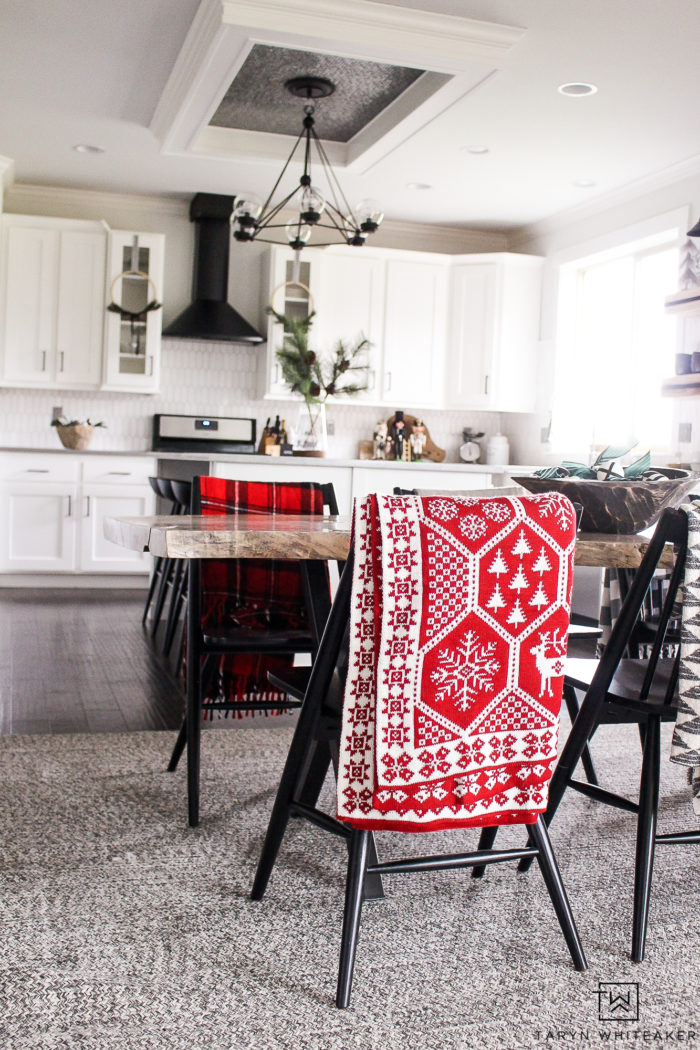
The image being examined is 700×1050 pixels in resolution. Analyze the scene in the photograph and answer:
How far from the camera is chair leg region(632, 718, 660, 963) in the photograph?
5.46 feet

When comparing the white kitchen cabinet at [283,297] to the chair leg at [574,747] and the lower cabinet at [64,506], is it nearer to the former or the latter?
the lower cabinet at [64,506]

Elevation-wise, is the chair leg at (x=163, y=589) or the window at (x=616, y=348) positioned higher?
the window at (x=616, y=348)

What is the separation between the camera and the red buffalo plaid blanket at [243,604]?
2.45m

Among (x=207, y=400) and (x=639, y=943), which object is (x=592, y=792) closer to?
(x=639, y=943)

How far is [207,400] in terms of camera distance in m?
6.90

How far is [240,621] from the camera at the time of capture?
2.45 m

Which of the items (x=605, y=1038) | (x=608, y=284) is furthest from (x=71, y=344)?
(x=605, y=1038)

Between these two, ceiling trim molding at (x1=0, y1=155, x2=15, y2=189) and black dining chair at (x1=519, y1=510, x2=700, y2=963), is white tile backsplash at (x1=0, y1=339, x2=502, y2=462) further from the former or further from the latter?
black dining chair at (x1=519, y1=510, x2=700, y2=963)

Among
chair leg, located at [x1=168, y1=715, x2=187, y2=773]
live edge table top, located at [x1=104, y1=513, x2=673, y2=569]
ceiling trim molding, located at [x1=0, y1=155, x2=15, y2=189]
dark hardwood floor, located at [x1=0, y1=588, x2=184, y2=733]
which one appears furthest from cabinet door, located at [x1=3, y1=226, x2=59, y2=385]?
live edge table top, located at [x1=104, y1=513, x2=673, y2=569]

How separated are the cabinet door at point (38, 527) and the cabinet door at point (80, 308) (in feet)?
2.68

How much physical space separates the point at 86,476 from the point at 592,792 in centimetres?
472

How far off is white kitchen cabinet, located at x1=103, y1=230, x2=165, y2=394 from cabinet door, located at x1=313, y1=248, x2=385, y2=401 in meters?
1.10

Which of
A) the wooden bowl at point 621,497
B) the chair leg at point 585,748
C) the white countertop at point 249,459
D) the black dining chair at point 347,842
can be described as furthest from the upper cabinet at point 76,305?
the black dining chair at point 347,842

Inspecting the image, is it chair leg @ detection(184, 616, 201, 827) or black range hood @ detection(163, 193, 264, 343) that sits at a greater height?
black range hood @ detection(163, 193, 264, 343)
